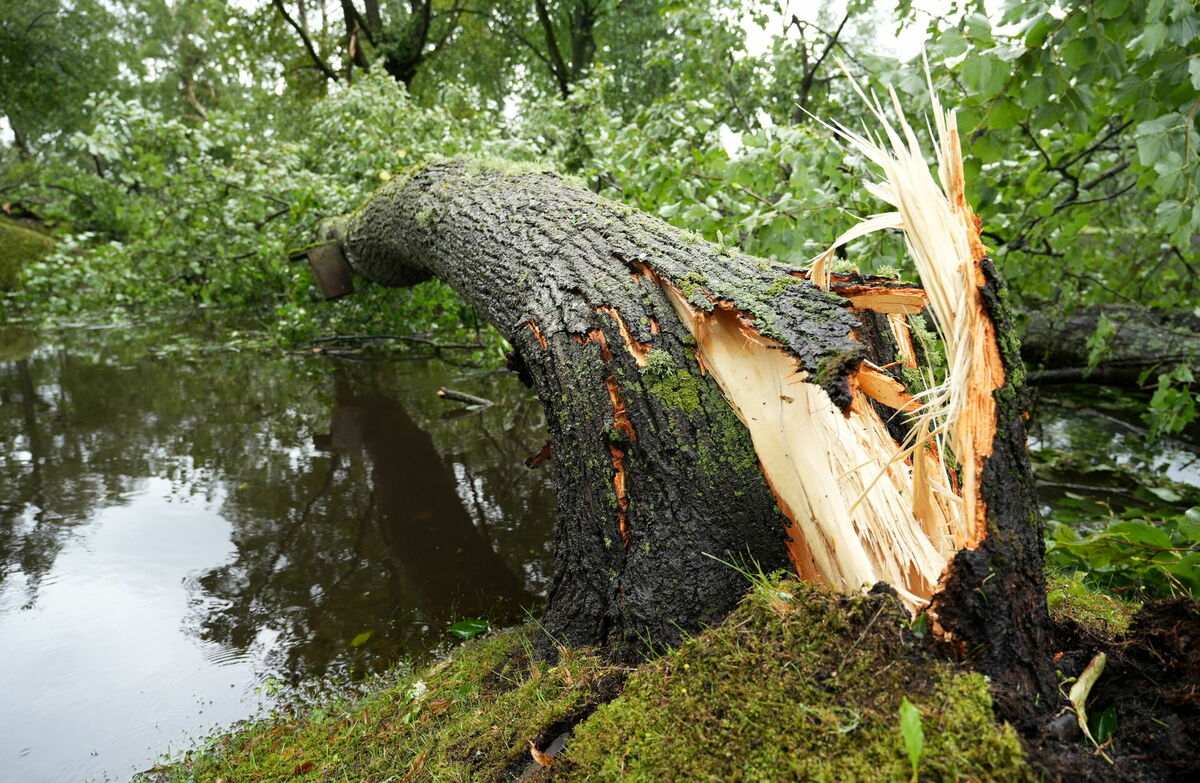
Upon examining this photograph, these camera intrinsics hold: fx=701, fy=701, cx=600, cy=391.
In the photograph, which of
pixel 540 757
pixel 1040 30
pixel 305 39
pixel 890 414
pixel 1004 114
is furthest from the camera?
pixel 305 39

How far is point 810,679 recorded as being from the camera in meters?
1.23

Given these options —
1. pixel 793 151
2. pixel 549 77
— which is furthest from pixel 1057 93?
pixel 549 77

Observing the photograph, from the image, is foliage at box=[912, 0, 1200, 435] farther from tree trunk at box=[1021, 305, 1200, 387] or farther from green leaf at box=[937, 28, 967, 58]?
tree trunk at box=[1021, 305, 1200, 387]

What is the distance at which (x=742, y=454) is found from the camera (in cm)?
175

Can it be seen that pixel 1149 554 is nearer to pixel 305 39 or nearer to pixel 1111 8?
pixel 1111 8

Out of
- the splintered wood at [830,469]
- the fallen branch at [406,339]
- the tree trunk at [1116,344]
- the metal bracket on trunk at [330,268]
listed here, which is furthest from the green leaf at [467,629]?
the tree trunk at [1116,344]

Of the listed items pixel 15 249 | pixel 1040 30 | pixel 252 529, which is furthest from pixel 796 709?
pixel 15 249

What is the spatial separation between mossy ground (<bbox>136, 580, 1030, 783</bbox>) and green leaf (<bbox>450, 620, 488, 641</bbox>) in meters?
0.69

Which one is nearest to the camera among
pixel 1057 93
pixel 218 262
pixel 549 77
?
pixel 1057 93

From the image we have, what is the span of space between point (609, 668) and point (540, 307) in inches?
43.3

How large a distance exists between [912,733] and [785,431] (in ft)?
2.54

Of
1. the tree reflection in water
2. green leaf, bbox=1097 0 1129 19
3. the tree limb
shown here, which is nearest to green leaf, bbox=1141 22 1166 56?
green leaf, bbox=1097 0 1129 19

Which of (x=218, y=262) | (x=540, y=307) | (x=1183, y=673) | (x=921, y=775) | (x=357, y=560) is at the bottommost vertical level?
(x=1183, y=673)

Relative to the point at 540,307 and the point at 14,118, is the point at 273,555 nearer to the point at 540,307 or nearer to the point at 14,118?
the point at 540,307
